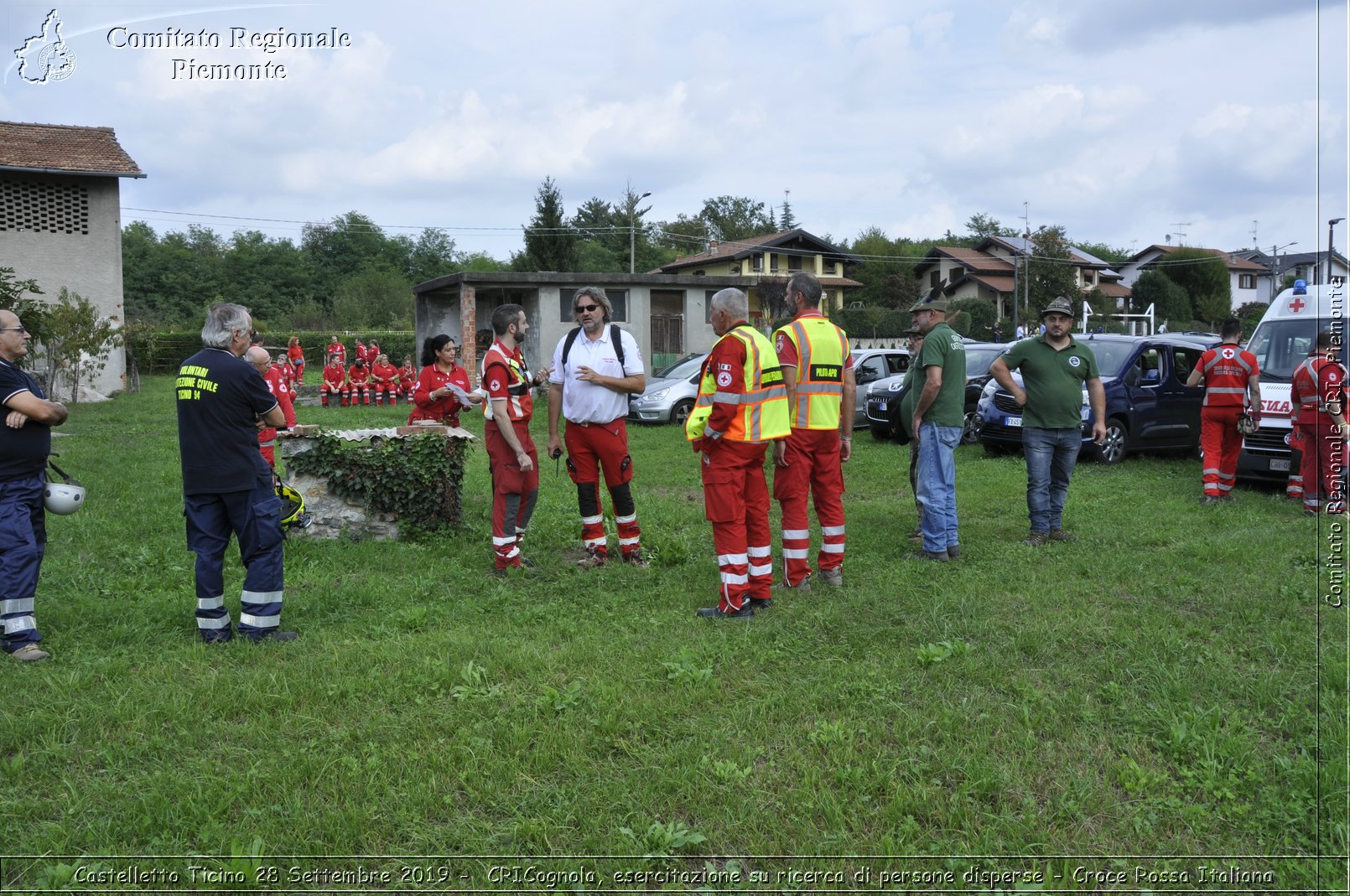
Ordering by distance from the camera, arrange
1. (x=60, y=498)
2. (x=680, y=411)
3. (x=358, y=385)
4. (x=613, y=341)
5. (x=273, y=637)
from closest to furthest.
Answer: (x=273, y=637) → (x=60, y=498) → (x=613, y=341) → (x=680, y=411) → (x=358, y=385)

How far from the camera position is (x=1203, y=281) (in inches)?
2598

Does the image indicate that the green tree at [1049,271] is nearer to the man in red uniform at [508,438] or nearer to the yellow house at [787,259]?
the yellow house at [787,259]

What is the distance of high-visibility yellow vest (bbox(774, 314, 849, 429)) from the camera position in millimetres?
6133

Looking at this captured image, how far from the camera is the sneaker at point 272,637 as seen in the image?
207 inches

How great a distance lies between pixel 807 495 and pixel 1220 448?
5.75 m

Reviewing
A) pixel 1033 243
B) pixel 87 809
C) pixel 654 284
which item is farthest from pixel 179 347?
pixel 1033 243

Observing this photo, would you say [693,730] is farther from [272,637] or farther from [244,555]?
[244,555]

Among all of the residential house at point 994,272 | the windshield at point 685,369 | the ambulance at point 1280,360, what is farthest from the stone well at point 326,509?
the residential house at point 994,272

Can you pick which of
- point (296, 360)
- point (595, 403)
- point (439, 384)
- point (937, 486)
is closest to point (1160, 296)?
point (296, 360)

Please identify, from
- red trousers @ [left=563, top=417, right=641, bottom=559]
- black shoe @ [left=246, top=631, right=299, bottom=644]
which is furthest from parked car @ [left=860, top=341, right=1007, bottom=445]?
black shoe @ [left=246, top=631, right=299, bottom=644]

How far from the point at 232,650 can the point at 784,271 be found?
4579 cm

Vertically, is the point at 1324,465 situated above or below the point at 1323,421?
below

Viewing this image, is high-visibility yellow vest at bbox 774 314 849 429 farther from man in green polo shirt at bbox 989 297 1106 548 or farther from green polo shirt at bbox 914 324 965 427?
man in green polo shirt at bbox 989 297 1106 548

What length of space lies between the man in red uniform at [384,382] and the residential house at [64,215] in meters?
7.01
